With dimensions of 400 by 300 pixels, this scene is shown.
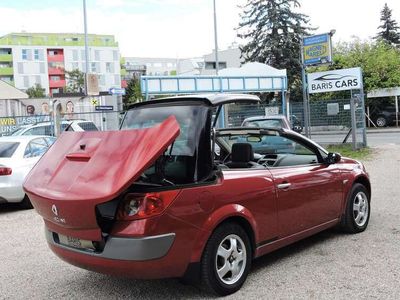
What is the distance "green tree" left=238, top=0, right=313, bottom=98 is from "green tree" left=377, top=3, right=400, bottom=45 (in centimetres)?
1630

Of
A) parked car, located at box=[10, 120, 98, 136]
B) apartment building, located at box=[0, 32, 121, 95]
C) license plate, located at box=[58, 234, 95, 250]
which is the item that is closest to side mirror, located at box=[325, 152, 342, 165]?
license plate, located at box=[58, 234, 95, 250]

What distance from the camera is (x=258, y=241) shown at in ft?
15.9

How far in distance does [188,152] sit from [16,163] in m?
5.99

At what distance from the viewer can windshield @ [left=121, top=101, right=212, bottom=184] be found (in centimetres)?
426

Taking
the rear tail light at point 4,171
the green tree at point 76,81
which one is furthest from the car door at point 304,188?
the green tree at point 76,81

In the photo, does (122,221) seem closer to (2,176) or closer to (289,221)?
(289,221)

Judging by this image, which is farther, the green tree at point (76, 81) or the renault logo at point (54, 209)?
the green tree at point (76, 81)

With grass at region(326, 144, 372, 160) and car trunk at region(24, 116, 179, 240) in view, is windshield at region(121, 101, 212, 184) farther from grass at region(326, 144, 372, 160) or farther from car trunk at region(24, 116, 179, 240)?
grass at region(326, 144, 372, 160)

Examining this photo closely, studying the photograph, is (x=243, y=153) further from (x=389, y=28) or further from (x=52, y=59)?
(x=52, y=59)

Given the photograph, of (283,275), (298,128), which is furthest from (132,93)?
(283,275)

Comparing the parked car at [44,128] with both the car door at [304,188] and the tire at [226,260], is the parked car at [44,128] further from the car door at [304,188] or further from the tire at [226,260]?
the tire at [226,260]

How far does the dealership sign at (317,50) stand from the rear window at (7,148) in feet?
43.0

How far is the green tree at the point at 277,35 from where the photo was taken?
42344mm

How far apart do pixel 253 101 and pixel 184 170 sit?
1.15 m
